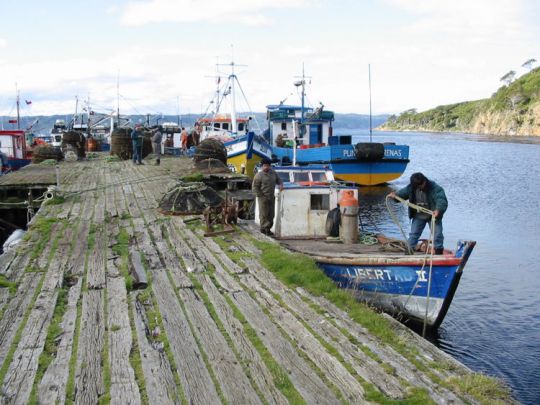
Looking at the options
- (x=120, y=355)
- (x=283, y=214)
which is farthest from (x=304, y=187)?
(x=120, y=355)

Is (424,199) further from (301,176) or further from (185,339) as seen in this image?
(185,339)

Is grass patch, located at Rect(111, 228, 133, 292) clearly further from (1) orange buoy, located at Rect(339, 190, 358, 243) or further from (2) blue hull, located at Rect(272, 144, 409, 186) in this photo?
(2) blue hull, located at Rect(272, 144, 409, 186)

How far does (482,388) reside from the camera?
5.18 metres

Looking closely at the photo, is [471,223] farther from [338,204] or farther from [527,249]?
[338,204]

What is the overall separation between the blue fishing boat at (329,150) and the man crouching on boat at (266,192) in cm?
1990

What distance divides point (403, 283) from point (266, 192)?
3.90 metres

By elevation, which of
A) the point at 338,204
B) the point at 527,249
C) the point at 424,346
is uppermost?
the point at 338,204

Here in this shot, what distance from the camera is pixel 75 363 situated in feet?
18.5

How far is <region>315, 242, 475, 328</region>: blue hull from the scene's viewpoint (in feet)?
31.6

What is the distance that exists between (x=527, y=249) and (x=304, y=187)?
35.5 feet

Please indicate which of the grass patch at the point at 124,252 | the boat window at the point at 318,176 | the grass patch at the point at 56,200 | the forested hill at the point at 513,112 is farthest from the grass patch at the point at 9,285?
the forested hill at the point at 513,112

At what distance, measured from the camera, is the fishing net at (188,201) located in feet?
45.9

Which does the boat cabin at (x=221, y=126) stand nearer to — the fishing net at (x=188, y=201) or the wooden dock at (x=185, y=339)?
the fishing net at (x=188, y=201)

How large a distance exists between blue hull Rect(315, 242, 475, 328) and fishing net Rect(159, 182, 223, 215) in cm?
462
